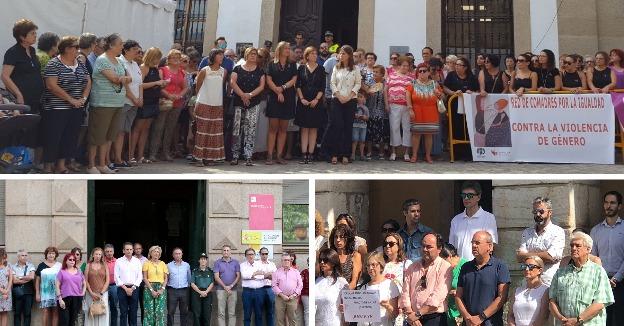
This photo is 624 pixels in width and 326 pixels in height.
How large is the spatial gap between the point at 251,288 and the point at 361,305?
4526 millimetres

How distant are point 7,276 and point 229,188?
3.14 meters

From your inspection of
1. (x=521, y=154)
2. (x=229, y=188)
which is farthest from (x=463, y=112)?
(x=229, y=188)

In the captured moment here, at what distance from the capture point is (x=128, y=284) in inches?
473

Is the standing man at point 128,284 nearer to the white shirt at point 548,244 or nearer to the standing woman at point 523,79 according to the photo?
the white shirt at point 548,244

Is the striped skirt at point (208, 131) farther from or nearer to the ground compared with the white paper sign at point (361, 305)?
farther from the ground

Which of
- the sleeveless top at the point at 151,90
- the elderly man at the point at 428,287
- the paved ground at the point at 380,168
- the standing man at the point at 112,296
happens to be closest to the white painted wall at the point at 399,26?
the paved ground at the point at 380,168

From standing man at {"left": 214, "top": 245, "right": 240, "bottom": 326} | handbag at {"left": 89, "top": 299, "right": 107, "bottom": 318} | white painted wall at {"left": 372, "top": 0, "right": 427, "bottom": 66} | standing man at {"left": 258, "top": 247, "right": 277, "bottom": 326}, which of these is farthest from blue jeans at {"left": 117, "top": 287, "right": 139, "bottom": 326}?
white painted wall at {"left": 372, "top": 0, "right": 427, "bottom": 66}

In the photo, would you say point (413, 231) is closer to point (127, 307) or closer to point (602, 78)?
point (127, 307)

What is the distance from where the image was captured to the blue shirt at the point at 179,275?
1229 cm

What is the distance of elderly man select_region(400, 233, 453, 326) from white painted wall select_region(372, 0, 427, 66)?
1079 cm

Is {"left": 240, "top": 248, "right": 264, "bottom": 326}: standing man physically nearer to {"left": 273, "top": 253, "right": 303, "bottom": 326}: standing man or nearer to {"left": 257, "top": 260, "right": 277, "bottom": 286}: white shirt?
{"left": 257, "top": 260, "right": 277, "bottom": 286}: white shirt

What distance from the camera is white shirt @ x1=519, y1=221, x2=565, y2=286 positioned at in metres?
8.62

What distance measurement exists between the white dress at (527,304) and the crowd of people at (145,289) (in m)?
4.33

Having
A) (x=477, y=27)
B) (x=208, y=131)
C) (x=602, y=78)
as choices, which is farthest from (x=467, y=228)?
(x=477, y=27)
